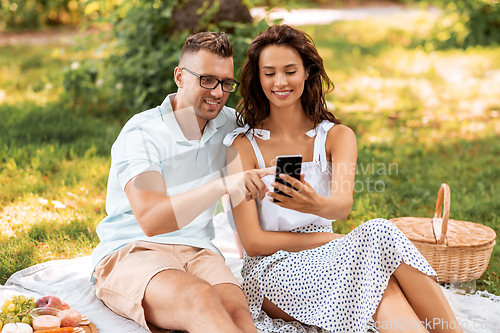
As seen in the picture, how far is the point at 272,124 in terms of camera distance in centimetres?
296

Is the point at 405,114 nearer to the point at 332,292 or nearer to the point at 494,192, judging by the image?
the point at 494,192

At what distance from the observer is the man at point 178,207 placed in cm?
228

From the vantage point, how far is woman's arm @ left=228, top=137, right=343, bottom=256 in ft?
8.82

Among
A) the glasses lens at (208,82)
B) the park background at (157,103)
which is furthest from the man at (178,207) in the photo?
the park background at (157,103)

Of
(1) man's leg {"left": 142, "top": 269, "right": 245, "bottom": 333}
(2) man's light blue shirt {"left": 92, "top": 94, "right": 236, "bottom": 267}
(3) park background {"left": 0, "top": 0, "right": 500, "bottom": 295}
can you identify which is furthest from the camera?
(3) park background {"left": 0, "top": 0, "right": 500, "bottom": 295}

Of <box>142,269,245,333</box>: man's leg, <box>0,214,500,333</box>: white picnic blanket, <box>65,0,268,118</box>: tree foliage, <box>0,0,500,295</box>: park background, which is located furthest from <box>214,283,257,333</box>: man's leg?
<box>65,0,268,118</box>: tree foliage

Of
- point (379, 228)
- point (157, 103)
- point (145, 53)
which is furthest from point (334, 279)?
point (145, 53)

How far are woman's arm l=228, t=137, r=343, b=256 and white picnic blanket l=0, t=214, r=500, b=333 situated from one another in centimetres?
62

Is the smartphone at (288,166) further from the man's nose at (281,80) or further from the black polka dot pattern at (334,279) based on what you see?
the man's nose at (281,80)

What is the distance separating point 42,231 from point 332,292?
88.4 inches

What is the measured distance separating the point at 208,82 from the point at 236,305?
117cm

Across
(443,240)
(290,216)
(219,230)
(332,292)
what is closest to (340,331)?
(332,292)

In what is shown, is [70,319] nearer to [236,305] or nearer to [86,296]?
[86,296]

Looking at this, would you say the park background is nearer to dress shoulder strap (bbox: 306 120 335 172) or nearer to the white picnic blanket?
the white picnic blanket
